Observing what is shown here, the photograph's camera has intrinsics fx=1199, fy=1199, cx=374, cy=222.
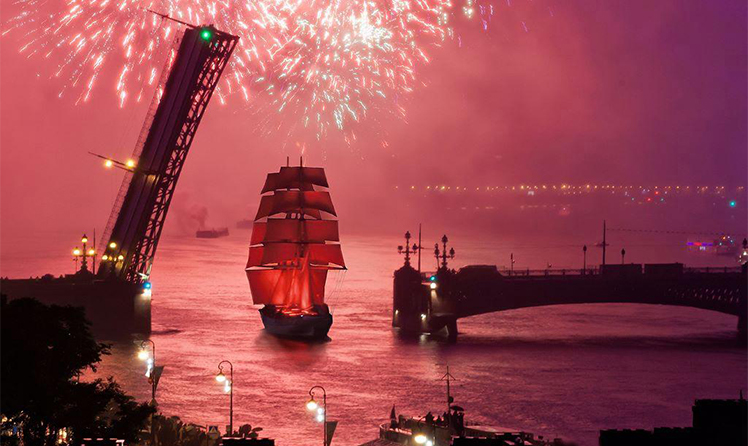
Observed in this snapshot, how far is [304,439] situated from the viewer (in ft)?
121

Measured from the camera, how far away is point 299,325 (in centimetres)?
6894

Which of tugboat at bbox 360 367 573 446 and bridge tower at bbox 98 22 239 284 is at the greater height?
bridge tower at bbox 98 22 239 284

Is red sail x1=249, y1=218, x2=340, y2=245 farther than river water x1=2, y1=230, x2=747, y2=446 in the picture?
Yes

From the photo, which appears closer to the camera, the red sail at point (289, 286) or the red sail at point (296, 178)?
the red sail at point (289, 286)

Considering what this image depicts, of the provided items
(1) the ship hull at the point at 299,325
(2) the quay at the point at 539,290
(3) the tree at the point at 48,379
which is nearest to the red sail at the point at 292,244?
(1) the ship hull at the point at 299,325

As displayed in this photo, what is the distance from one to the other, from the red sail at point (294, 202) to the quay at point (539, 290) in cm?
1120

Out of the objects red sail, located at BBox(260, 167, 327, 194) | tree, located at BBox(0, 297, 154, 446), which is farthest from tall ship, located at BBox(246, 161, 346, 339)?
tree, located at BBox(0, 297, 154, 446)

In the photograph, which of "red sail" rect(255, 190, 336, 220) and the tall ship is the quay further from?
"red sail" rect(255, 190, 336, 220)

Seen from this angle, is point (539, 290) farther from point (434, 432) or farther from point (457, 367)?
point (434, 432)

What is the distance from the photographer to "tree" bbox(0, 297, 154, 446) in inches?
735

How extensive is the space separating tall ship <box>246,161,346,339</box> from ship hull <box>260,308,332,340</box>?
2.77 meters

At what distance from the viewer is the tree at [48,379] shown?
18.7 metres

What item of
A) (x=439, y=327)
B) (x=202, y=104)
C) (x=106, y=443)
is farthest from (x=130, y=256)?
(x=106, y=443)

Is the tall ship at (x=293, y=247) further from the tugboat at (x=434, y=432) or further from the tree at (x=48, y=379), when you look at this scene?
the tree at (x=48, y=379)
